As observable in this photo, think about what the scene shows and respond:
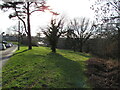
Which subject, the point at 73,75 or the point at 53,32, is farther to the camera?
the point at 53,32

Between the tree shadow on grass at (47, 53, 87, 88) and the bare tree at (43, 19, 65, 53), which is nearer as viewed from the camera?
the tree shadow on grass at (47, 53, 87, 88)

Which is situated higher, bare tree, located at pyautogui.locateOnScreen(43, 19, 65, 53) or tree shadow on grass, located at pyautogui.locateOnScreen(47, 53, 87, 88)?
bare tree, located at pyautogui.locateOnScreen(43, 19, 65, 53)

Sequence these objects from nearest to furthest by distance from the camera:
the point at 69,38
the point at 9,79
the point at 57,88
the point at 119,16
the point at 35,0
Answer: the point at 57,88
the point at 9,79
the point at 119,16
the point at 35,0
the point at 69,38

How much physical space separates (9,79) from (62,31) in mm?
19361

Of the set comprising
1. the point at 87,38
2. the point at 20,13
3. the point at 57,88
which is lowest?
the point at 57,88

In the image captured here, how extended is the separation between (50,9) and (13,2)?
20.8 ft

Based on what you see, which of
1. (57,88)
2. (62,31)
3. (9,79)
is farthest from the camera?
(62,31)

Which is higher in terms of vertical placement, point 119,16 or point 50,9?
point 50,9

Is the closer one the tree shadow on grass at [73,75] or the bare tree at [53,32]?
the tree shadow on grass at [73,75]

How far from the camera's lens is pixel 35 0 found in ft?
63.0

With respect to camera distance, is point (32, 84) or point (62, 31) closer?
point (32, 84)

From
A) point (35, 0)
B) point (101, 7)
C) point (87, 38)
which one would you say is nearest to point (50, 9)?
point (35, 0)

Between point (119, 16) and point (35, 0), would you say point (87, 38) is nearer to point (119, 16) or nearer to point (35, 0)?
point (35, 0)

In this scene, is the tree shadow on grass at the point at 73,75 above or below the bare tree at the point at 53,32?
below
